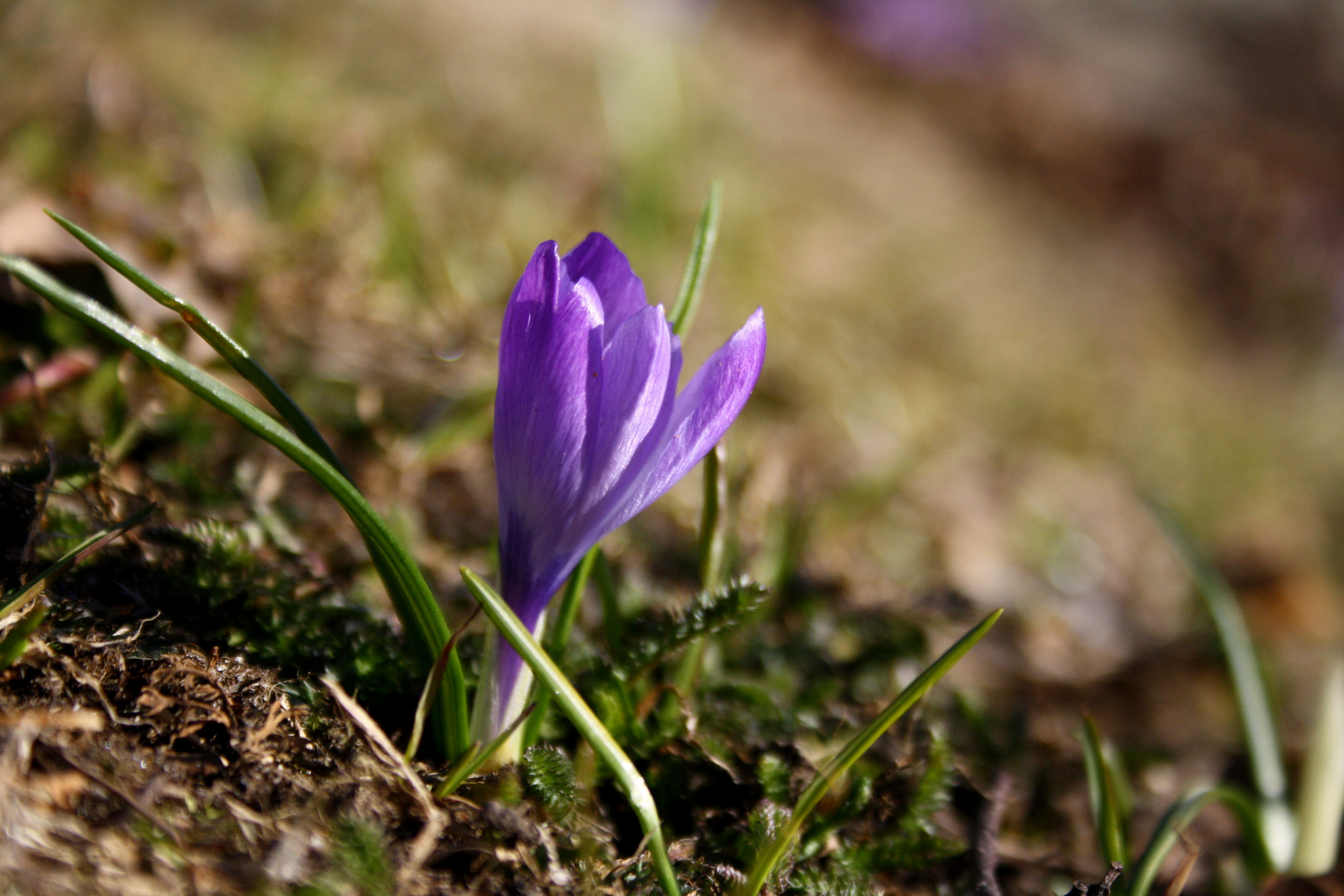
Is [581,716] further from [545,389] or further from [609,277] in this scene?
[609,277]

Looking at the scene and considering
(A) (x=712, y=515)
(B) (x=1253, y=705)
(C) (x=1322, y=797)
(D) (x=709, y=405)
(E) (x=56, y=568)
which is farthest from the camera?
(B) (x=1253, y=705)

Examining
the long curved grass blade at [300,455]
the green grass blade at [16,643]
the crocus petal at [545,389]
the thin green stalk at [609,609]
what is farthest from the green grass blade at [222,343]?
the thin green stalk at [609,609]

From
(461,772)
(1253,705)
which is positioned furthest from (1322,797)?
(461,772)

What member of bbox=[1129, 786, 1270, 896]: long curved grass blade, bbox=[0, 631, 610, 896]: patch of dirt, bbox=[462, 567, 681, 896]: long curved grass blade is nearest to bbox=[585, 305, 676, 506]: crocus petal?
bbox=[462, 567, 681, 896]: long curved grass blade

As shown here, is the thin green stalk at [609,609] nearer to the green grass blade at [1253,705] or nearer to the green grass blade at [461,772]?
A: the green grass blade at [461,772]

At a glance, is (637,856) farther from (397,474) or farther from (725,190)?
(725,190)

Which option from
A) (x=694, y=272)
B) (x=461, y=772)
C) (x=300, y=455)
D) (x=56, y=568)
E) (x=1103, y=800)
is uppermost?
(x=694, y=272)
